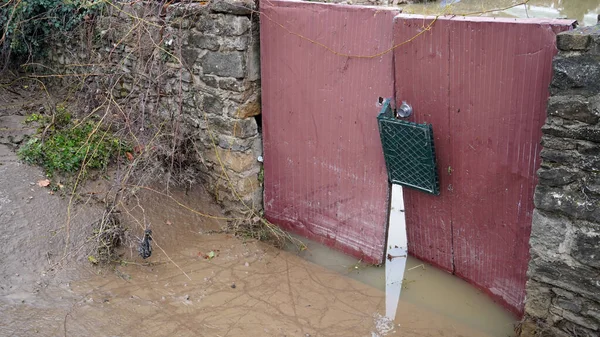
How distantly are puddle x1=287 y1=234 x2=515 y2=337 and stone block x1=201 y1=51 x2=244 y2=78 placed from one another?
1.83m

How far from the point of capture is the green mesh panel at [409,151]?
3.87 metres

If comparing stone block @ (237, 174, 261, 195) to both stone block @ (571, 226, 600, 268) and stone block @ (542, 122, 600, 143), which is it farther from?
stone block @ (571, 226, 600, 268)

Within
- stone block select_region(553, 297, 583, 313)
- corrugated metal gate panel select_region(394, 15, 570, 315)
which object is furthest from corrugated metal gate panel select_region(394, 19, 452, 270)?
stone block select_region(553, 297, 583, 313)

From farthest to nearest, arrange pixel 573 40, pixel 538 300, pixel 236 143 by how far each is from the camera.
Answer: pixel 236 143, pixel 538 300, pixel 573 40

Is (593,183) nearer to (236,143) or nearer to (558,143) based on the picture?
(558,143)

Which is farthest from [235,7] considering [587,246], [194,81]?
[587,246]

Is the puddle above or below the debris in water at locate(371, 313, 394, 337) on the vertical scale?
above

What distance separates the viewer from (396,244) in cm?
473

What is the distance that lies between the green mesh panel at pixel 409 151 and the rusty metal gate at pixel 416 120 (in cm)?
14

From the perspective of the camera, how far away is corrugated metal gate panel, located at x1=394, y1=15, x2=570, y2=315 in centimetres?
341

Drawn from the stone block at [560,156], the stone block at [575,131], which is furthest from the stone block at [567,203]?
the stone block at [575,131]

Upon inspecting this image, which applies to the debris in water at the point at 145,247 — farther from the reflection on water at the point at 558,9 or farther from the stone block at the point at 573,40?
the reflection on water at the point at 558,9

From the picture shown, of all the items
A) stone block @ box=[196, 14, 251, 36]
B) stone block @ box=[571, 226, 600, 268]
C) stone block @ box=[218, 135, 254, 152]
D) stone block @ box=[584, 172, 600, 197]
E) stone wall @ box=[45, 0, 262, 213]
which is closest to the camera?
stone block @ box=[584, 172, 600, 197]

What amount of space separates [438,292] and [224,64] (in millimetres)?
2689
